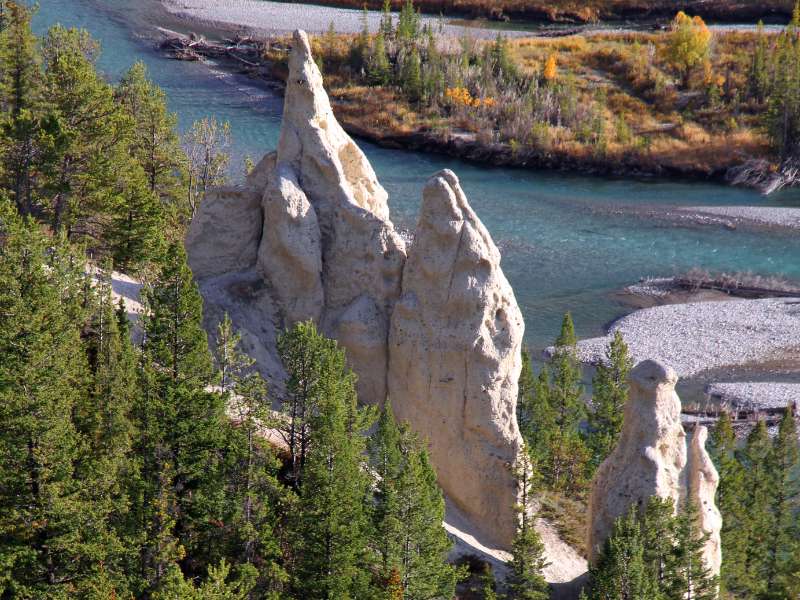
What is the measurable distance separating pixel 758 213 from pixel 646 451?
6588 centimetres

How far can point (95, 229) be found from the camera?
52594 millimetres

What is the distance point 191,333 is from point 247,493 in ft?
15.0

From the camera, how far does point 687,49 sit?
12012 cm

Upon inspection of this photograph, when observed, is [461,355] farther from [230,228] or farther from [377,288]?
[230,228]

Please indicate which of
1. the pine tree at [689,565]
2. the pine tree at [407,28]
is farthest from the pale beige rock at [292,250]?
the pine tree at [407,28]

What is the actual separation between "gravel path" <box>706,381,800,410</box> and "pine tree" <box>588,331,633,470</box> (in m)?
13.1

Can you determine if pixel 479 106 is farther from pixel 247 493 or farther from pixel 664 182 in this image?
pixel 247 493

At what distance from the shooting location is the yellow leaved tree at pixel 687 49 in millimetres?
120125

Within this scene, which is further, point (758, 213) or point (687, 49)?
point (687, 49)

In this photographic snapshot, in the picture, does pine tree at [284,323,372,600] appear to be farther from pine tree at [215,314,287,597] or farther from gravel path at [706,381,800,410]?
gravel path at [706,381,800,410]

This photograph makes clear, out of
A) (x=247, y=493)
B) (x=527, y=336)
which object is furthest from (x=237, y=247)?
(x=527, y=336)

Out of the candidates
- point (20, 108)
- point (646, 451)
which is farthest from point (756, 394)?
point (20, 108)

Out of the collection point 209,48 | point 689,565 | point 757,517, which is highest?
point 209,48

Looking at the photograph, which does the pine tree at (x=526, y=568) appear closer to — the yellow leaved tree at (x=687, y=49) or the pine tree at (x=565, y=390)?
the pine tree at (x=565, y=390)
